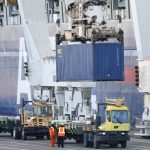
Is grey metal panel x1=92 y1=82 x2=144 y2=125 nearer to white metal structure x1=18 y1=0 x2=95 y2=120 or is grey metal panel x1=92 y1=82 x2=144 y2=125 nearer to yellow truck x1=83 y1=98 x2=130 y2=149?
white metal structure x1=18 y1=0 x2=95 y2=120

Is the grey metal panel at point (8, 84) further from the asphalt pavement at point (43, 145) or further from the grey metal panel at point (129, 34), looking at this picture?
the asphalt pavement at point (43, 145)

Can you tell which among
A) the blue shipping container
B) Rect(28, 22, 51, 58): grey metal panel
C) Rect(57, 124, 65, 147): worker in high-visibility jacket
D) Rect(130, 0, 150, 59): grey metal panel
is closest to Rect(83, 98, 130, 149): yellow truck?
Rect(57, 124, 65, 147): worker in high-visibility jacket

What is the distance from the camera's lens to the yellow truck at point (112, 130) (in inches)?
1877

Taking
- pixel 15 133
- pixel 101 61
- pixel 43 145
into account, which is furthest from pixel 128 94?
pixel 43 145

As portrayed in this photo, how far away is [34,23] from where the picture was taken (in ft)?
200

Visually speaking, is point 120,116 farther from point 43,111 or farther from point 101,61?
point 43,111

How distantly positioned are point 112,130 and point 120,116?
114cm

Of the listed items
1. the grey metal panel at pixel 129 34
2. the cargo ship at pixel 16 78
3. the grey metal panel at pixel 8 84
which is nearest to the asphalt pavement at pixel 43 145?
the cargo ship at pixel 16 78

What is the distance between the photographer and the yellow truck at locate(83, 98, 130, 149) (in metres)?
47.7

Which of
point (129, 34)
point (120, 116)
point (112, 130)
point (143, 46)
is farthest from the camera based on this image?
point (129, 34)

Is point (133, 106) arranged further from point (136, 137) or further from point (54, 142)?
point (54, 142)

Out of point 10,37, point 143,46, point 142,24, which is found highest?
point 10,37

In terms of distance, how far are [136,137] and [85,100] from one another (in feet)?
27.5

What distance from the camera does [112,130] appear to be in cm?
4784
